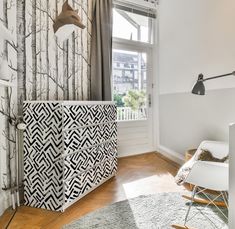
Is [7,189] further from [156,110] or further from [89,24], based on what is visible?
[156,110]

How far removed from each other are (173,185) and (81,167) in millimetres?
1113

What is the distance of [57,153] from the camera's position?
200cm

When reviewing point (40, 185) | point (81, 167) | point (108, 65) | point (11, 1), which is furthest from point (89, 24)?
point (40, 185)

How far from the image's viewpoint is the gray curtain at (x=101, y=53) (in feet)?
10.1

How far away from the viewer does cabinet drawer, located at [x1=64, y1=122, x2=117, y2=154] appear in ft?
6.67

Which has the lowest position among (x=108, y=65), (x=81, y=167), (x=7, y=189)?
(x=7, y=189)

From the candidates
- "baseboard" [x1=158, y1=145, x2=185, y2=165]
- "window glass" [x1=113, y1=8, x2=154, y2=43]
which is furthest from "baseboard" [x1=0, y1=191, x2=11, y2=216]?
"window glass" [x1=113, y1=8, x2=154, y2=43]

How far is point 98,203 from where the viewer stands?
2.15 meters

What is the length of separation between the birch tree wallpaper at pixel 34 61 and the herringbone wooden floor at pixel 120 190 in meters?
0.42

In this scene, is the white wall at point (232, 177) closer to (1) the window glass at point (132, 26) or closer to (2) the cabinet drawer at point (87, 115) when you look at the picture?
(2) the cabinet drawer at point (87, 115)

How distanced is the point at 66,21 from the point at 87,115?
1.03 m

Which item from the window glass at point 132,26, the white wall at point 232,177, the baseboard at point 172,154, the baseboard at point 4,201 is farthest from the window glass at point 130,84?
the white wall at point 232,177

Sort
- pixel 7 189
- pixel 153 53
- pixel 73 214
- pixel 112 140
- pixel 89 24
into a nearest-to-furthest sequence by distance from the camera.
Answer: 1. pixel 73 214
2. pixel 7 189
3. pixel 112 140
4. pixel 89 24
5. pixel 153 53

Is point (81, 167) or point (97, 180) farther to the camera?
point (97, 180)
